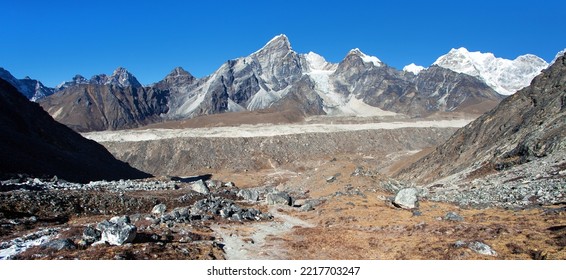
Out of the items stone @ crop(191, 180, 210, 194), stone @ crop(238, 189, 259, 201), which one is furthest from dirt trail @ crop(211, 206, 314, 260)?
stone @ crop(191, 180, 210, 194)

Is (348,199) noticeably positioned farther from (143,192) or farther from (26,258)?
(26,258)

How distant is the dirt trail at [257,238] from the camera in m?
15.6

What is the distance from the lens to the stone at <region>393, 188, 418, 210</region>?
84.0 feet

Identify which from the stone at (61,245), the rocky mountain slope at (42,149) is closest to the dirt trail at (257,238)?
the stone at (61,245)

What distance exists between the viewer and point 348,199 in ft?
95.1

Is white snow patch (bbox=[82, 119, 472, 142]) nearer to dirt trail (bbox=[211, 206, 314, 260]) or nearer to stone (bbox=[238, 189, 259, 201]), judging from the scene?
stone (bbox=[238, 189, 259, 201])

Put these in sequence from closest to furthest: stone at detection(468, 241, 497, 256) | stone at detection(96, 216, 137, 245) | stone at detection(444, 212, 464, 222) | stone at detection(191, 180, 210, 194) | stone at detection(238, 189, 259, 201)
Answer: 1. stone at detection(468, 241, 497, 256)
2. stone at detection(96, 216, 137, 245)
3. stone at detection(444, 212, 464, 222)
4. stone at detection(238, 189, 259, 201)
5. stone at detection(191, 180, 210, 194)

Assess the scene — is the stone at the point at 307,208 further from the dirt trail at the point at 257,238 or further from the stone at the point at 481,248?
the stone at the point at 481,248

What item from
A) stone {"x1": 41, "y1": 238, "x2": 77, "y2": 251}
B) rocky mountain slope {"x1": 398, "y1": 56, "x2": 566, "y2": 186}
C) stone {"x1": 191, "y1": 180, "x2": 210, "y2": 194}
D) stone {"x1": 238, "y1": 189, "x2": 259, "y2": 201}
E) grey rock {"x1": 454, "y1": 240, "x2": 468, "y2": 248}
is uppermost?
rocky mountain slope {"x1": 398, "y1": 56, "x2": 566, "y2": 186}

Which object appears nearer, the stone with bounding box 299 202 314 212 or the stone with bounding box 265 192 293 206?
the stone with bounding box 299 202 314 212

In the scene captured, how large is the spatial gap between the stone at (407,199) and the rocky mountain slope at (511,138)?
9.95m

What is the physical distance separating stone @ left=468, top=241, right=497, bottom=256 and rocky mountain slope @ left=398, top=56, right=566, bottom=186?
16904 mm

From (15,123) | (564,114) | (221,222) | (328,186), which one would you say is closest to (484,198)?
(328,186)

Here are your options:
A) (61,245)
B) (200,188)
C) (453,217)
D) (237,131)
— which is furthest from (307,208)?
(237,131)
